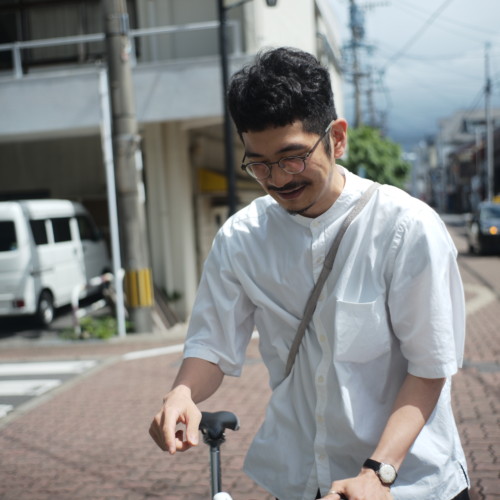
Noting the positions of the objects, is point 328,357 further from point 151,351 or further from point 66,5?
point 66,5

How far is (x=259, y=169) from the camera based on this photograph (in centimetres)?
164

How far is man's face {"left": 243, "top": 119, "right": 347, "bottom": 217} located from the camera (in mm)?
1573

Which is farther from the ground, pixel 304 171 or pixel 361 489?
pixel 304 171

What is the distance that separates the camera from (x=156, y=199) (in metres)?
13.1

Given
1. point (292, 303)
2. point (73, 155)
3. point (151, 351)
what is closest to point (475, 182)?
point (73, 155)

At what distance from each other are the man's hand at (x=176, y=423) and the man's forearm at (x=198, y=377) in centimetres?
4

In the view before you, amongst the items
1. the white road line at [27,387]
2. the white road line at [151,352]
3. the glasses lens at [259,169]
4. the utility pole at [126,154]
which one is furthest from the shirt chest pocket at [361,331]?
the utility pole at [126,154]

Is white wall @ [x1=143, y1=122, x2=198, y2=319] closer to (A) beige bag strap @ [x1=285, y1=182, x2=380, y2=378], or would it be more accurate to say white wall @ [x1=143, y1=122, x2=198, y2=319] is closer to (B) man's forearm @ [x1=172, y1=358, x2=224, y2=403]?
(B) man's forearm @ [x1=172, y1=358, x2=224, y2=403]

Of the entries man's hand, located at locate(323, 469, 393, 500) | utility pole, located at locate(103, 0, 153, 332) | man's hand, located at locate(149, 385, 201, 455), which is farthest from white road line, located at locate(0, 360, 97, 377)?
man's hand, located at locate(323, 469, 393, 500)

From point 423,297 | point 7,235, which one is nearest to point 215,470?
point 423,297

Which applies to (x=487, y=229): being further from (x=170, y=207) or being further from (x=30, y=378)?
(x=30, y=378)

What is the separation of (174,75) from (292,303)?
34.0ft

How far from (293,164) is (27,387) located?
683cm

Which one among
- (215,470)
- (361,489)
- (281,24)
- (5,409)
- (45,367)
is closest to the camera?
(361,489)
